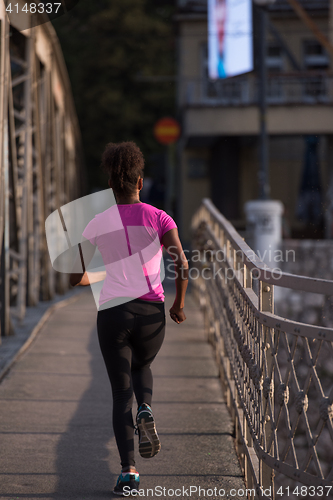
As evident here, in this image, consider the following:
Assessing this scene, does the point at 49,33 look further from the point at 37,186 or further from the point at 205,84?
the point at 205,84

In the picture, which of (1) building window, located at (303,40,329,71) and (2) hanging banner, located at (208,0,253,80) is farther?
(1) building window, located at (303,40,329,71)

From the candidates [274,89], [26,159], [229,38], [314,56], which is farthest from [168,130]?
[26,159]

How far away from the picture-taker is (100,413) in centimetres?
482

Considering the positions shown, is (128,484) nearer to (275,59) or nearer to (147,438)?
(147,438)

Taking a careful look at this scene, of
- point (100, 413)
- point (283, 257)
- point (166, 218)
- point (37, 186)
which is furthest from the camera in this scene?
point (283, 257)

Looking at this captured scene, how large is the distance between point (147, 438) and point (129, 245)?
90 centimetres

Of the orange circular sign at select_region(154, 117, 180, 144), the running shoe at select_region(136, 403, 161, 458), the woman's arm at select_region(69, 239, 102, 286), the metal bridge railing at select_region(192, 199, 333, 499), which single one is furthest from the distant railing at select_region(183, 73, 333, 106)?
the running shoe at select_region(136, 403, 161, 458)

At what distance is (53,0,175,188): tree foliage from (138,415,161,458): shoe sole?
1020 inches

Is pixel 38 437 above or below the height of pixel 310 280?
below

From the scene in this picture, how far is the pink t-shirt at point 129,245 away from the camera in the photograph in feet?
11.1

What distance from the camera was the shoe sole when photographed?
329cm

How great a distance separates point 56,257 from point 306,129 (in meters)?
17.7

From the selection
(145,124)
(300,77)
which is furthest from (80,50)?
(300,77)

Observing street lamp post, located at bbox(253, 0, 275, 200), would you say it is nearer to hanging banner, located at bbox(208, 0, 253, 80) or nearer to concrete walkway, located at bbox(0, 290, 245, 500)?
hanging banner, located at bbox(208, 0, 253, 80)
